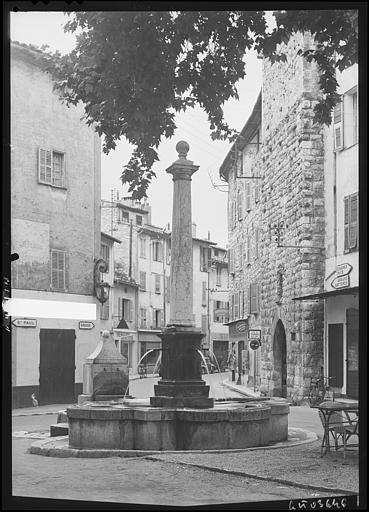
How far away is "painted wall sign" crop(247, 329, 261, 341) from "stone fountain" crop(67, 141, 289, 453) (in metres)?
0.83

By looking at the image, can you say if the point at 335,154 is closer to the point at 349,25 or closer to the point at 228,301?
the point at 228,301

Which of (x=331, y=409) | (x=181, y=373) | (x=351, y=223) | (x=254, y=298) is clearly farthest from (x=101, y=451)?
(x=351, y=223)

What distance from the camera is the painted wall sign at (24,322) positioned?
807 cm

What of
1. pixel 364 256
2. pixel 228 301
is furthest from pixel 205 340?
pixel 364 256

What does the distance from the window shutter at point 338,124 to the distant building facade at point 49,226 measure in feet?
7.96

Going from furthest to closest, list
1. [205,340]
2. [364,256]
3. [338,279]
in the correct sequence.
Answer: [205,340] → [338,279] → [364,256]

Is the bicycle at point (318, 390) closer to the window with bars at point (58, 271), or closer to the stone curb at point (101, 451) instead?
the stone curb at point (101, 451)

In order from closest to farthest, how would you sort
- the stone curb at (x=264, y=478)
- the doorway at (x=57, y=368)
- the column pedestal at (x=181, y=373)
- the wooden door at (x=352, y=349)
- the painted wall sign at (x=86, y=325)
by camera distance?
1. the stone curb at (x=264, y=478)
2. the wooden door at (x=352, y=349)
3. the painted wall sign at (x=86, y=325)
4. the doorway at (x=57, y=368)
5. the column pedestal at (x=181, y=373)

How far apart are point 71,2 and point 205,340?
5.74 meters

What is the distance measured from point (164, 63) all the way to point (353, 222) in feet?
7.53

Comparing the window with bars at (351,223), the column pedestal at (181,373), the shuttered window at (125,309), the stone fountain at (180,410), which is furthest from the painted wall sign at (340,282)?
the shuttered window at (125,309)

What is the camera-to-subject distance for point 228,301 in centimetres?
1093

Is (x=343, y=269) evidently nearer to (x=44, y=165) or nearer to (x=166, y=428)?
(x=166, y=428)

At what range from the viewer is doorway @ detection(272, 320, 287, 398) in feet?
35.9
